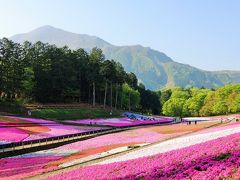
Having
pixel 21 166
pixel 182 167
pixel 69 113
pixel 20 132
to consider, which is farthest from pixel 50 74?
pixel 182 167

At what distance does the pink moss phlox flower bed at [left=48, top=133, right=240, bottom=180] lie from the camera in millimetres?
16891

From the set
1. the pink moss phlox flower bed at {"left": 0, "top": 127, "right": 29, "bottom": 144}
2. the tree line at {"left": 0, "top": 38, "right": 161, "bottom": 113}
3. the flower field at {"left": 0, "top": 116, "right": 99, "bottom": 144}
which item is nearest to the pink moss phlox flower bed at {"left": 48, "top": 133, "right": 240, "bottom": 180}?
the pink moss phlox flower bed at {"left": 0, "top": 127, "right": 29, "bottom": 144}

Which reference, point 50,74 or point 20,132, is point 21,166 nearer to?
point 20,132

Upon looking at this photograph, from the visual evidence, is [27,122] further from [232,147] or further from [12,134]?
[232,147]

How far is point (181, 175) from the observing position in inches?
697

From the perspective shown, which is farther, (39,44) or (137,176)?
(39,44)

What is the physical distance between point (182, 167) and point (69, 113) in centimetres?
8134

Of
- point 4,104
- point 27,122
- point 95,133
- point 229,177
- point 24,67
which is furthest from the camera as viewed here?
point 24,67

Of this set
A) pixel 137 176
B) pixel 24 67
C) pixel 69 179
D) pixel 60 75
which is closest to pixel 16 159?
pixel 69 179

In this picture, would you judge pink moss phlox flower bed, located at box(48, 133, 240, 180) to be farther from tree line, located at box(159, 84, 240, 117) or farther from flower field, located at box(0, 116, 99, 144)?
tree line, located at box(159, 84, 240, 117)

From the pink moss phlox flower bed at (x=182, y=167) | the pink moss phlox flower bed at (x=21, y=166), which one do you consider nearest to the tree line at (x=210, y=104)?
the pink moss phlox flower bed at (x=21, y=166)

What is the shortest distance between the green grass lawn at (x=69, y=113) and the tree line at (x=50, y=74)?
11712 mm

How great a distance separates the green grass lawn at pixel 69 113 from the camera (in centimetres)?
9022

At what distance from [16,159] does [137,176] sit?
19950 mm
